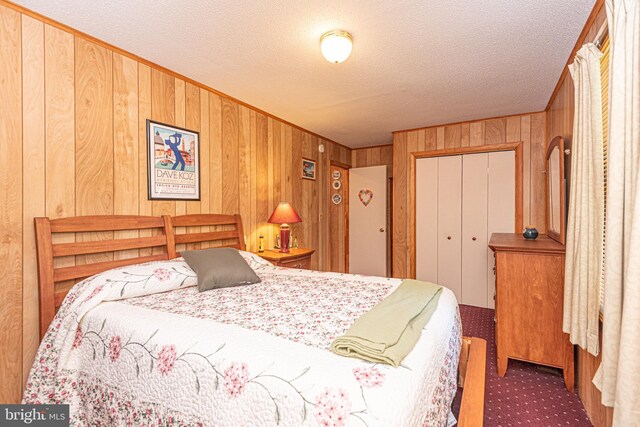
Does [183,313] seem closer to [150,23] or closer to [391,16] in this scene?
[150,23]

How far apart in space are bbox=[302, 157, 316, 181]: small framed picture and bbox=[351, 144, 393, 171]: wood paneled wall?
1.35 meters

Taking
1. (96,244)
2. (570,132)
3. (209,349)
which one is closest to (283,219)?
(96,244)

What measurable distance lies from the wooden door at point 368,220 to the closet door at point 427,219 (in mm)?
811

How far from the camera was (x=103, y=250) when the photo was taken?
2.07 meters

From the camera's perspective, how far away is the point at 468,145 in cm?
407

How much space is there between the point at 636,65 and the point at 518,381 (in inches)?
84.1

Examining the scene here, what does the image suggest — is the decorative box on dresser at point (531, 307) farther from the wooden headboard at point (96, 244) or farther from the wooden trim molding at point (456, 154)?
the wooden headboard at point (96, 244)

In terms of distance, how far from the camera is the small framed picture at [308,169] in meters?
4.39

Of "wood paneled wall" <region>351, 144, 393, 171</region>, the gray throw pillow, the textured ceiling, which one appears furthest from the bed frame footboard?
"wood paneled wall" <region>351, 144, 393, 171</region>

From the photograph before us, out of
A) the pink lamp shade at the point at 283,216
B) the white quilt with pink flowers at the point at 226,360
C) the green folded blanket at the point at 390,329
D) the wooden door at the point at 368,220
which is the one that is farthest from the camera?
the wooden door at the point at 368,220

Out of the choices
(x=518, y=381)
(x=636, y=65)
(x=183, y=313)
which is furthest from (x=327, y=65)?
(x=518, y=381)

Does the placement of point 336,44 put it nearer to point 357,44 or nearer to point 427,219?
point 357,44

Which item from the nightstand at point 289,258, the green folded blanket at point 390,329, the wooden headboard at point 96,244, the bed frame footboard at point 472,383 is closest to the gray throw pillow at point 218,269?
the wooden headboard at point 96,244

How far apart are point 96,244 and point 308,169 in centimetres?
289
